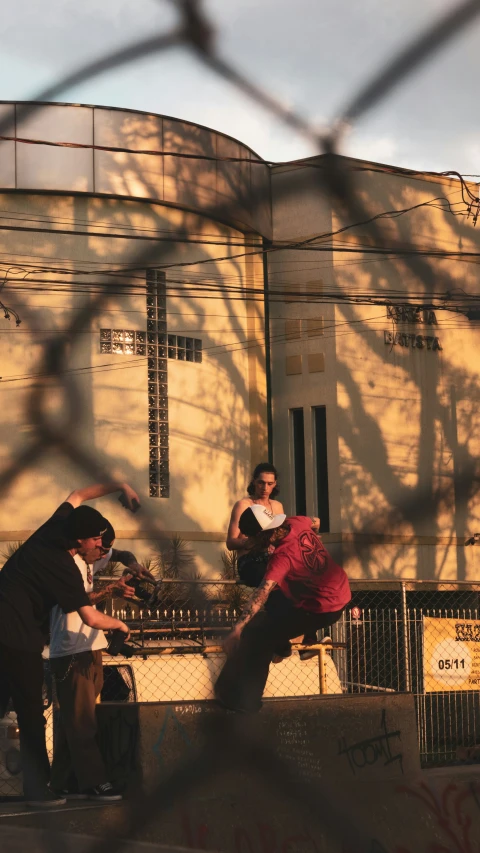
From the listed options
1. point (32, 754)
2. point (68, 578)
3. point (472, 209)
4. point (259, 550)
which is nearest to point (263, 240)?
point (472, 209)

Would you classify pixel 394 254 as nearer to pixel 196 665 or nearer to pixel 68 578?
pixel 68 578

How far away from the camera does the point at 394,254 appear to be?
1062 millimetres

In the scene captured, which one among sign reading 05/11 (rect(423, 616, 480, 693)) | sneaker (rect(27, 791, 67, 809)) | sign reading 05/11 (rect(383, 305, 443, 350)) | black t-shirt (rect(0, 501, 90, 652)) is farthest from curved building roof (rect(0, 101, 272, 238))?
sign reading 05/11 (rect(423, 616, 480, 693))

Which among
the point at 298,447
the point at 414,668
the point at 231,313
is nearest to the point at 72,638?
the point at 298,447

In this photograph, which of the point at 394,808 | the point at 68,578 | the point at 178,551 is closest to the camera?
the point at 178,551

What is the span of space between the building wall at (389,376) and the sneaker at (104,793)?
364cm

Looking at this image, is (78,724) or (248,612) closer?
(248,612)

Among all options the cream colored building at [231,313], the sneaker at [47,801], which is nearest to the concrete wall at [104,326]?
the cream colored building at [231,313]

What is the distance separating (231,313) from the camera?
49.7 inches

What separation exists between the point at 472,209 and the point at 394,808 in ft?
15.3

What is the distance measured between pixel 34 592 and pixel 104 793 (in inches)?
53.9

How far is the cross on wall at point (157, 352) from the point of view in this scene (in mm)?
1114

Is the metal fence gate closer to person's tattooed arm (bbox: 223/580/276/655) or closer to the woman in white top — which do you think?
the woman in white top

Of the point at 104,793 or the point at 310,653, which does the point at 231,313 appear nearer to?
the point at 104,793
